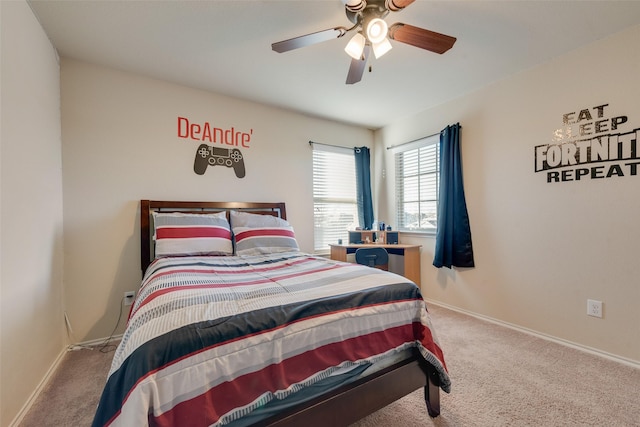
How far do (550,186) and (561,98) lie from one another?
2.49ft

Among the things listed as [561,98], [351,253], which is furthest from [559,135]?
[351,253]

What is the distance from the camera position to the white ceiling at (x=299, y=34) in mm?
1824

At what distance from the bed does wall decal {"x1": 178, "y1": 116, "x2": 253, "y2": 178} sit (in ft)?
4.68

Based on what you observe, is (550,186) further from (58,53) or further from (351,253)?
(58,53)

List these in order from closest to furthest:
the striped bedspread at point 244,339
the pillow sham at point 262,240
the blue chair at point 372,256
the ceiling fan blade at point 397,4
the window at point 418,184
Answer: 1. the striped bedspread at point 244,339
2. the ceiling fan blade at point 397,4
3. the pillow sham at point 262,240
4. the blue chair at point 372,256
5. the window at point 418,184

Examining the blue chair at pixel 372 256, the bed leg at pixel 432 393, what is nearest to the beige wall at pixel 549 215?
the blue chair at pixel 372 256

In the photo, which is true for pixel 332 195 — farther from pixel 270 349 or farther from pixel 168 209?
pixel 270 349

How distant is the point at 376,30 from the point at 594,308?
2.70 metres

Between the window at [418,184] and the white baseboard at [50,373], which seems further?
the window at [418,184]

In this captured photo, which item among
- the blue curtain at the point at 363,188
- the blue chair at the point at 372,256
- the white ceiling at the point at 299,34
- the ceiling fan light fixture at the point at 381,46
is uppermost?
the white ceiling at the point at 299,34

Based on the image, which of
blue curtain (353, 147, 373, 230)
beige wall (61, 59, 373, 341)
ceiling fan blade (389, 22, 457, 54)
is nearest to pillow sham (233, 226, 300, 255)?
beige wall (61, 59, 373, 341)

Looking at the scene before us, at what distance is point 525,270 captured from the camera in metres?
2.64

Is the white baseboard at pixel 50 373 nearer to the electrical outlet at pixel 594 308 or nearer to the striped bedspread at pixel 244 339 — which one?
the striped bedspread at pixel 244 339

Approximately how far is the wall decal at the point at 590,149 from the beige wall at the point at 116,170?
306cm
